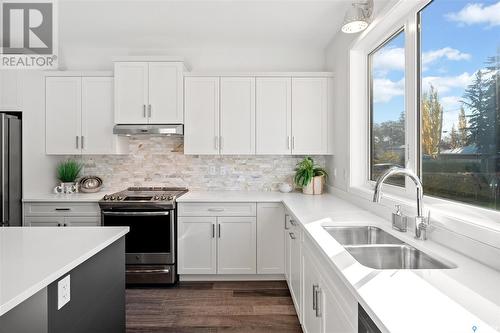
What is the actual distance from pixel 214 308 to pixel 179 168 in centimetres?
178

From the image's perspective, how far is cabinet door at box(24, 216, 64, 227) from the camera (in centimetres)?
340

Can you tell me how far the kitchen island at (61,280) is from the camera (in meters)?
1.13

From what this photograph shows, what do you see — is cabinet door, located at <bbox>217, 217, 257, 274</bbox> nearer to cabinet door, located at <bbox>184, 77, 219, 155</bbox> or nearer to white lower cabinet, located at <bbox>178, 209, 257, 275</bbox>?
white lower cabinet, located at <bbox>178, 209, 257, 275</bbox>

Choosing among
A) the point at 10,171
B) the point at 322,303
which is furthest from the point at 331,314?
the point at 10,171

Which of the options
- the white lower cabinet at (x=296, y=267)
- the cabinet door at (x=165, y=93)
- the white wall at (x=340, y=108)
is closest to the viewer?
the white lower cabinet at (x=296, y=267)

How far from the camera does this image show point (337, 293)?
4.62 feet

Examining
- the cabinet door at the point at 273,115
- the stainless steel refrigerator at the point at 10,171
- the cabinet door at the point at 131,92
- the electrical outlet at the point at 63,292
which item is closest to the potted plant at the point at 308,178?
the cabinet door at the point at 273,115

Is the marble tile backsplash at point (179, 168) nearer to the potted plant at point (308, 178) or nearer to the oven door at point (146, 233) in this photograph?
the potted plant at point (308, 178)

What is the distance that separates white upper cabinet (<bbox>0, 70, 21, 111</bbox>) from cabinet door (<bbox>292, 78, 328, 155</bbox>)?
3111mm

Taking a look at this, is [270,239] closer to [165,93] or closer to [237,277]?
[237,277]

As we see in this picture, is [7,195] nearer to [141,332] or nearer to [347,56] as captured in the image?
[141,332]

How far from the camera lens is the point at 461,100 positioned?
1.78 metres

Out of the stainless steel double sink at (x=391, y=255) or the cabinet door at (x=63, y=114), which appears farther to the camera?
the cabinet door at (x=63, y=114)

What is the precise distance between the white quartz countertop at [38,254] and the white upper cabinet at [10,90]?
93.6 inches
